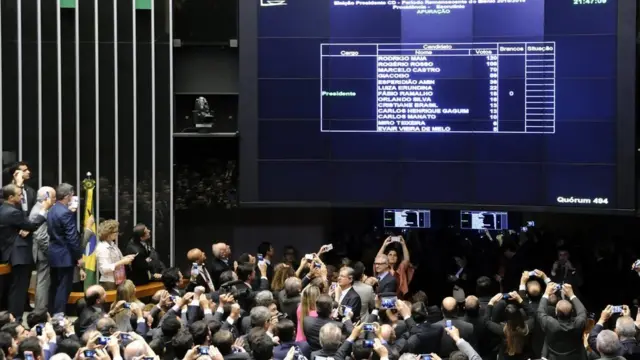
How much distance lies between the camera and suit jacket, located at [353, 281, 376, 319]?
1240 cm

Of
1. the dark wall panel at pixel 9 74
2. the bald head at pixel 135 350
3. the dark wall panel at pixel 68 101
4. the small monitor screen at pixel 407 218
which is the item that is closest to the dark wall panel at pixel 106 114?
the dark wall panel at pixel 68 101

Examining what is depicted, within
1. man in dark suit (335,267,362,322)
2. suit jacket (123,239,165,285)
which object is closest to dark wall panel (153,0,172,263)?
suit jacket (123,239,165,285)

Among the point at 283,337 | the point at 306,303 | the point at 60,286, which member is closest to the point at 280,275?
the point at 60,286

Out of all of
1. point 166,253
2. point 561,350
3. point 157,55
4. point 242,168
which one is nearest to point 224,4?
point 157,55

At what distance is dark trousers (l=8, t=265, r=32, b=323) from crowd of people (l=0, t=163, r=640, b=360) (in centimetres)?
1

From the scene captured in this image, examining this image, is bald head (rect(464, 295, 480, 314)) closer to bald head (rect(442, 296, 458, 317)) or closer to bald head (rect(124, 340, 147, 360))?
bald head (rect(442, 296, 458, 317))

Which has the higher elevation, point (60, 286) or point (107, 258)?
point (107, 258)

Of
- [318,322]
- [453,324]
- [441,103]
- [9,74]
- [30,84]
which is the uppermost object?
[9,74]

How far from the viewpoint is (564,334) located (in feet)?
37.6

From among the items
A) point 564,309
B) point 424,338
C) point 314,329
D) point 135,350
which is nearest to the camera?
point 135,350

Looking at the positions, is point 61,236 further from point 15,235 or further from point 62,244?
point 15,235

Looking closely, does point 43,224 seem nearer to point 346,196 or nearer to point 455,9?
point 346,196

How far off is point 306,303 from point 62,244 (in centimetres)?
339

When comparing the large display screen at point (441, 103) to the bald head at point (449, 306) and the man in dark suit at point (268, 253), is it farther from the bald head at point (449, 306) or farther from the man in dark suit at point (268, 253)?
the bald head at point (449, 306)
